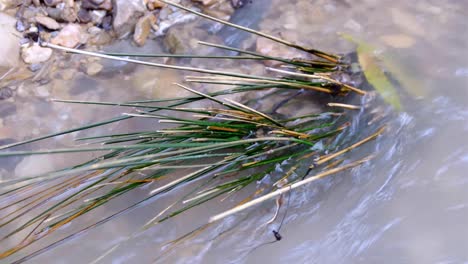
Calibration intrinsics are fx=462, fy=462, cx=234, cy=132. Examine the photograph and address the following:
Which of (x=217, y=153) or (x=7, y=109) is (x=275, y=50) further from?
(x=7, y=109)

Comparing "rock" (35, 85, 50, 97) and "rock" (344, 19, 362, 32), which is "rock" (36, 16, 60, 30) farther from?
"rock" (344, 19, 362, 32)

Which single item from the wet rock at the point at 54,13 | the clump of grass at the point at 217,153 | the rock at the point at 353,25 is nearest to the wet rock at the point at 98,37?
the wet rock at the point at 54,13

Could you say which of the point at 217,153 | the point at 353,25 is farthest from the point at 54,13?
the point at 353,25

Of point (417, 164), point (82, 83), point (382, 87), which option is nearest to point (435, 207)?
point (417, 164)

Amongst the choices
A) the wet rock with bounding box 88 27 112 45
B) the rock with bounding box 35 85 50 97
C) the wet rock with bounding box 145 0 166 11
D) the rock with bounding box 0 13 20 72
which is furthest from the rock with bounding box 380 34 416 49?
the rock with bounding box 0 13 20 72

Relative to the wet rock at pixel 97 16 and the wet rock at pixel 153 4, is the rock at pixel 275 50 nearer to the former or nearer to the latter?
the wet rock at pixel 153 4
